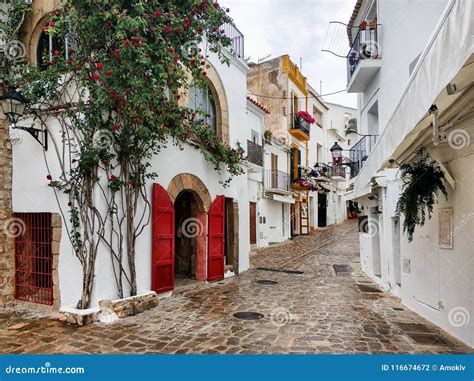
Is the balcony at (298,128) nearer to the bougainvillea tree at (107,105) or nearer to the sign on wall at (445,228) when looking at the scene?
the bougainvillea tree at (107,105)

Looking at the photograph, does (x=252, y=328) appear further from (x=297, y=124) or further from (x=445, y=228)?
(x=297, y=124)

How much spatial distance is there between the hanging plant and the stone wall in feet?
24.1

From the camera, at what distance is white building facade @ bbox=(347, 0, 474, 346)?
9.68ft

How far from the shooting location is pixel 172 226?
25.8 ft

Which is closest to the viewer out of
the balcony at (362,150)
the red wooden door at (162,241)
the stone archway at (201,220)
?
the red wooden door at (162,241)

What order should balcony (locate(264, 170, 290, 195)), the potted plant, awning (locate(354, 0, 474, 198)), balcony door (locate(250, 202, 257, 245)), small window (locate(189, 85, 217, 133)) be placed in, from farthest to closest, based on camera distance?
balcony (locate(264, 170, 290, 195)) < the potted plant < balcony door (locate(250, 202, 257, 245)) < small window (locate(189, 85, 217, 133)) < awning (locate(354, 0, 474, 198))

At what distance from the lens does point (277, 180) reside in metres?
20.0

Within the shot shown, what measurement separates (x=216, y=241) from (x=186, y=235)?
0.97m

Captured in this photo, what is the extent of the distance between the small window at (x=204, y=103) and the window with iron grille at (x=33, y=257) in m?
4.46

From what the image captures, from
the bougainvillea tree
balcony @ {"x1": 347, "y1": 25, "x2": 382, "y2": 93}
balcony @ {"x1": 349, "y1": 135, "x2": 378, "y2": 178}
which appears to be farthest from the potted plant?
the bougainvillea tree

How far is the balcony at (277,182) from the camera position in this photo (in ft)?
63.0

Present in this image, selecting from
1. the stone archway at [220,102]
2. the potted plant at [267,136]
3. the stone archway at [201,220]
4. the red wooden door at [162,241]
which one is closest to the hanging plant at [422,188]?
the red wooden door at [162,241]

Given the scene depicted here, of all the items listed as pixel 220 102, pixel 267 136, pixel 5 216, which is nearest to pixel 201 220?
pixel 220 102

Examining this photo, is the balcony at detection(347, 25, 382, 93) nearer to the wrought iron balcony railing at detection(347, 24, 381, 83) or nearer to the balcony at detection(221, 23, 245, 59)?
the wrought iron balcony railing at detection(347, 24, 381, 83)
